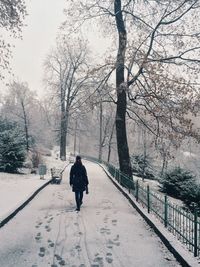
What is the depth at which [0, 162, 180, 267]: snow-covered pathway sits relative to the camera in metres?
7.50

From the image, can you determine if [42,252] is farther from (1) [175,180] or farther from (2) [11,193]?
(1) [175,180]

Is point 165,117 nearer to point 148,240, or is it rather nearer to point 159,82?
point 159,82

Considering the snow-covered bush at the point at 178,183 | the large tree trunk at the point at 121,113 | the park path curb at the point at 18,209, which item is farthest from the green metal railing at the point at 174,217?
the snow-covered bush at the point at 178,183

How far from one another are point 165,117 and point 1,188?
9.25 m

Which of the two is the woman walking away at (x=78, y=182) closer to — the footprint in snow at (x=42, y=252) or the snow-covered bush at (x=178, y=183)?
the footprint in snow at (x=42, y=252)

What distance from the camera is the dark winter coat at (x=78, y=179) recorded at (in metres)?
13.6

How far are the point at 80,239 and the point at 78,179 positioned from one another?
15.0 feet

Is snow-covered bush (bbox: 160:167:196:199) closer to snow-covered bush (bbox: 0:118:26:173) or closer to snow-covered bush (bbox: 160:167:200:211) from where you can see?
snow-covered bush (bbox: 160:167:200:211)

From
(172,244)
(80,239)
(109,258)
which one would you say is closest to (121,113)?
(80,239)

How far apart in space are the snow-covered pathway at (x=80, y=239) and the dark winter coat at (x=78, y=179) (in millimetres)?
860

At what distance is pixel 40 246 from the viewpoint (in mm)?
8461

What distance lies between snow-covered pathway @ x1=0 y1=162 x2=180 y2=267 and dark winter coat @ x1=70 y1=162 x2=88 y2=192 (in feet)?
2.82

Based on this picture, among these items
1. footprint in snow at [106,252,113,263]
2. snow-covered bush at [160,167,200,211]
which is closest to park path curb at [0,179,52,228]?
footprint in snow at [106,252,113,263]

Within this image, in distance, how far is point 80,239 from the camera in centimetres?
919
